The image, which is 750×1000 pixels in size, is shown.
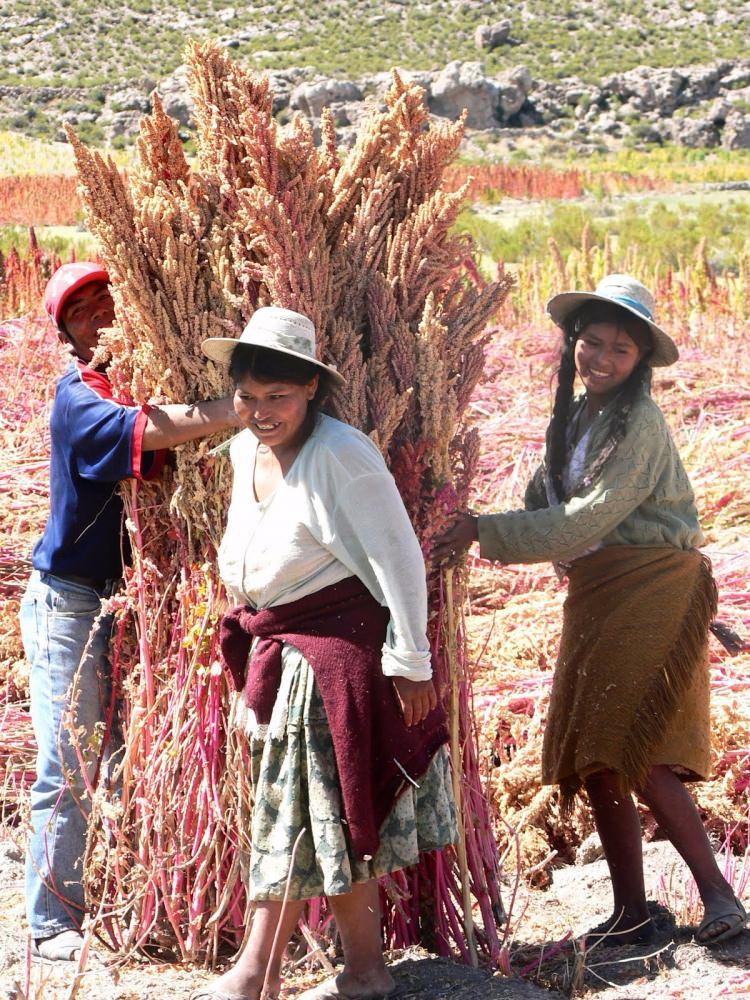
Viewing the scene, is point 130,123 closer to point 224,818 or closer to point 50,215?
point 50,215

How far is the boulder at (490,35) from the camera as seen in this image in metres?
66.2

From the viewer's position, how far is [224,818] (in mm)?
3119

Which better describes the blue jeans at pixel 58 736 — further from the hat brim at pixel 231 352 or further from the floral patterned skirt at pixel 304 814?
the hat brim at pixel 231 352

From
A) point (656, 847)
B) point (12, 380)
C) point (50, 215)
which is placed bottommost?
point (656, 847)

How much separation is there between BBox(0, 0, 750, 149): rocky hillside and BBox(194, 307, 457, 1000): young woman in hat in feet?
161

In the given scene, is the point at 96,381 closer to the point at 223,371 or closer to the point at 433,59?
the point at 223,371

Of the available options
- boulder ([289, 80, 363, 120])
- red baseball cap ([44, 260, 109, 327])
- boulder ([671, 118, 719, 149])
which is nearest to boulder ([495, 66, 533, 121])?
boulder ([289, 80, 363, 120])

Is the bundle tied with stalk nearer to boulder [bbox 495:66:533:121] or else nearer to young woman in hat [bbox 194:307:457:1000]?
young woman in hat [bbox 194:307:457:1000]

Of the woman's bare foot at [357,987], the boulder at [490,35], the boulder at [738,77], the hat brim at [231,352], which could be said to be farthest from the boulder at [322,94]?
the woman's bare foot at [357,987]

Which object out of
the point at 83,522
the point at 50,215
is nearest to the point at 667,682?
the point at 83,522

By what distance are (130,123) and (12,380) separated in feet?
151

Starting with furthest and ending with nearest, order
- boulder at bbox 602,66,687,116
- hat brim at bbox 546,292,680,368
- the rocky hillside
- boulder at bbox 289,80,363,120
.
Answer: boulder at bbox 602,66,687,116 < boulder at bbox 289,80,363,120 < the rocky hillside < hat brim at bbox 546,292,680,368

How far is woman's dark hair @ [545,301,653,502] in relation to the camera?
3182 mm

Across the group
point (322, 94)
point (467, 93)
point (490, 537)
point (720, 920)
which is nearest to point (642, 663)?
point (490, 537)
